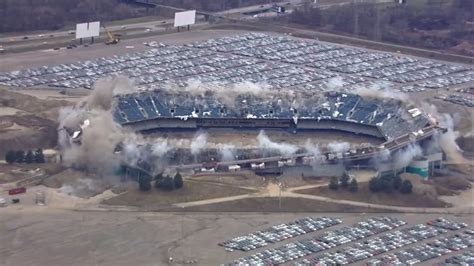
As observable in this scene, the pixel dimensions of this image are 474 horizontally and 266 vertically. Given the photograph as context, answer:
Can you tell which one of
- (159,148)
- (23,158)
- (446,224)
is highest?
(159,148)

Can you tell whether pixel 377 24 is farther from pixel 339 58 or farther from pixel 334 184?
pixel 334 184

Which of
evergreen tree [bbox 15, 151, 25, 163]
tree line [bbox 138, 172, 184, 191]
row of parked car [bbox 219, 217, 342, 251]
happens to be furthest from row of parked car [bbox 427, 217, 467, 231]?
evergreen tree [bbox 15, 151, 25, 163]

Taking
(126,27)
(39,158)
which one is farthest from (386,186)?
(126,27)

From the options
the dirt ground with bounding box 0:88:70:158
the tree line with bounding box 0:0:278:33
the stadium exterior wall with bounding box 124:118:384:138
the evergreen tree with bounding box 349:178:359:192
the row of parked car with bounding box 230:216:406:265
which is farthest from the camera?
the tree line with bounding box 0:0:278:33

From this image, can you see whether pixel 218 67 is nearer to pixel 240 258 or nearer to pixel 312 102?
pixel 312 102

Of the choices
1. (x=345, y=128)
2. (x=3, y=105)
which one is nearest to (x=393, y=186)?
(x=345, y=128)

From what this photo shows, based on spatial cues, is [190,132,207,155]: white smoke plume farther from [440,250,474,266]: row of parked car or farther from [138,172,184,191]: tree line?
[440,250,474,266]: row of parked car
